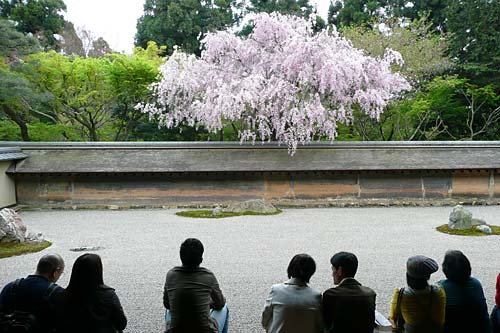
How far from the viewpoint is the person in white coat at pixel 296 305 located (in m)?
2.95

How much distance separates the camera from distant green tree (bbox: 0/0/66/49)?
22562mm

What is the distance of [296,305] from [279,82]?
1060 centimetres

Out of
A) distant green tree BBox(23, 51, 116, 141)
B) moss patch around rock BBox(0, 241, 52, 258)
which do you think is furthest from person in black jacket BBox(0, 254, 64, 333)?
distant green tree BBox(23, 51, 116, 141)

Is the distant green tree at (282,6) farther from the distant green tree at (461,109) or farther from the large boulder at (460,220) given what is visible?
the large boulder at (460,220)

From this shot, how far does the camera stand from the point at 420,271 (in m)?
2.96

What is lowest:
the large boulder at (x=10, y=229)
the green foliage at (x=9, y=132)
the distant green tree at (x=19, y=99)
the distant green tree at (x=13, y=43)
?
the large boulder at (x=10, y=229)

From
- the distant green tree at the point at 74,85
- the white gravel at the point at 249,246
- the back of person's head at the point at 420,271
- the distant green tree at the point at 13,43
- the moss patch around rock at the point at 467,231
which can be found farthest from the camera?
the distant green tree at the point at 74,85

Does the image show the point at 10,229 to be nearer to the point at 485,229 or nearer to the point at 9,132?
the point at 485,229

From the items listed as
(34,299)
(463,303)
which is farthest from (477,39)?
(34,299)

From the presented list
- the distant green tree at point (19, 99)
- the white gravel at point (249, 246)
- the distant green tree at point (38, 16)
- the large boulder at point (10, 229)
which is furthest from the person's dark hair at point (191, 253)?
the distant green tree at point (38, 16)

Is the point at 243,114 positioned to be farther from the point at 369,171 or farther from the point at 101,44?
the point at 101,44

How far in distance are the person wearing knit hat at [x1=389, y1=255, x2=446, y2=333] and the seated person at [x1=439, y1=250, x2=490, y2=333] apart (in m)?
0.15

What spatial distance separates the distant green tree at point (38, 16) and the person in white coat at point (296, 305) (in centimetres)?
2393

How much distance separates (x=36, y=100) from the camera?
47.0 ft
